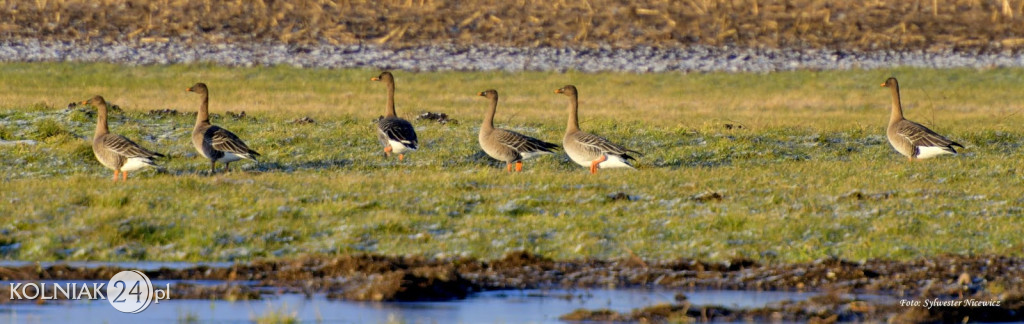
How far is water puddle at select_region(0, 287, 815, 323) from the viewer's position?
43.4 feet

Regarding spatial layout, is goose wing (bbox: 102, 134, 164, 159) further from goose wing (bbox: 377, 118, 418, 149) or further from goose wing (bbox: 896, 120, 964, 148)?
goose wing (bbox: 896, 120, 964, 148)

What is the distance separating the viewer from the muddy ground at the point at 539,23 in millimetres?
57312

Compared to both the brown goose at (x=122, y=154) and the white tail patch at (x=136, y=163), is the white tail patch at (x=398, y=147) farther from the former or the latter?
the white tail patch at (x=136, y=163)

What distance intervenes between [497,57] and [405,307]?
40933 mm

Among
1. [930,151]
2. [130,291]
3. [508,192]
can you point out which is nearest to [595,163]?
[508,192]

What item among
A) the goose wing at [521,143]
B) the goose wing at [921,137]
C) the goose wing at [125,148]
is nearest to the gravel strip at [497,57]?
the goose wing at [921,137]

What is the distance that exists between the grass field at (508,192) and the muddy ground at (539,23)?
16206mm

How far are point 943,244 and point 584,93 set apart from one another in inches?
1260

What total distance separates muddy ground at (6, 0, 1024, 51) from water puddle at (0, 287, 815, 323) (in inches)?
1668

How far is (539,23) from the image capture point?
59.9 metres

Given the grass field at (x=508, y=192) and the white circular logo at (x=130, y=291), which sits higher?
the white circular logo at (x=130, y=291)

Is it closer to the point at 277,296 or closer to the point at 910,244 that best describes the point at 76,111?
the point at 277,296

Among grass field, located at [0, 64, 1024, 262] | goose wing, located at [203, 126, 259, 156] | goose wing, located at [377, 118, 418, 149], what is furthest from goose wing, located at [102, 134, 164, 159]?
goose wing, located at [377, 118, 418, 149]

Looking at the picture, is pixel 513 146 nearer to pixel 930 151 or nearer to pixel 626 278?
pixel 930 151
